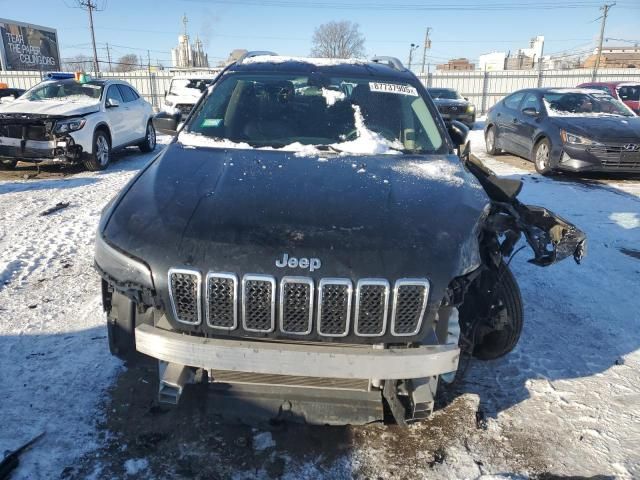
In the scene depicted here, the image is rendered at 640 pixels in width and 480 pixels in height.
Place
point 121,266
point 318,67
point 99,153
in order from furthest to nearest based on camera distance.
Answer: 1. point 99,153
2. point 318,67
3. point 121,266

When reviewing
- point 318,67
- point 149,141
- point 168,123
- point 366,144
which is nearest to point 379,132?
point 366,144

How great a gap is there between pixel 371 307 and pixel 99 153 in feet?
27.6

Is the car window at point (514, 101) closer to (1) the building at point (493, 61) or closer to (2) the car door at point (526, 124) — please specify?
(2) the car door at point (526, 124)

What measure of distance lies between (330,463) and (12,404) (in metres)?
1.73

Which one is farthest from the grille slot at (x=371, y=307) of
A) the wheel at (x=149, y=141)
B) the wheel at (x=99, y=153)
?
the wheel at (x=149, y=141)

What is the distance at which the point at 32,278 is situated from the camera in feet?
14.1

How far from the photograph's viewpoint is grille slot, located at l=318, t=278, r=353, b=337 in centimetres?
203

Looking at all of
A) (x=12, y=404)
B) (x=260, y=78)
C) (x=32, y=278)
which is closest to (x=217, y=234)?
(x=12, y=404)

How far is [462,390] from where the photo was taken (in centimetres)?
292

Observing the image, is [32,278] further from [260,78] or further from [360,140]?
[360,140]

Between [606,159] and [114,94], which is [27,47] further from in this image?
[606,159]

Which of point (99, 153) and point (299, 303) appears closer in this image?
point (299, 303)

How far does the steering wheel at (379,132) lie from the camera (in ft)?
11.3

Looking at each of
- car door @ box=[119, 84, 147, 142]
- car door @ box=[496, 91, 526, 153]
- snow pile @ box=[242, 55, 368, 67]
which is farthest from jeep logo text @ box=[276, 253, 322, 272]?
car door @ box=[496, 91, 526, 153]
